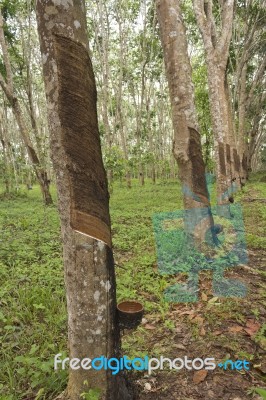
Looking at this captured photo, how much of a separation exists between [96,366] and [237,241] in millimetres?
4284

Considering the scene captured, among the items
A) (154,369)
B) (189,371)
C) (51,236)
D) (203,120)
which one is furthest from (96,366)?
(203,120)

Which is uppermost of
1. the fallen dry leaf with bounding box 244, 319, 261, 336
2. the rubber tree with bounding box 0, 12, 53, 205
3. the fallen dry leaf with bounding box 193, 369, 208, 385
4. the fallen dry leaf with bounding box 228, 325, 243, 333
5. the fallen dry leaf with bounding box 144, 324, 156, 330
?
the rubber tree with bounding box 0, 12, 53, 205

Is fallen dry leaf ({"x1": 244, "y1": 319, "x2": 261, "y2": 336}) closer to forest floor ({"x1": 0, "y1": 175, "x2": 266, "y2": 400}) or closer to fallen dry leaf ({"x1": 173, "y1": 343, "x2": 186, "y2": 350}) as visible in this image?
forest floor ({"x1": 0, "y1": 175, "x2": 266, "y2": 400})

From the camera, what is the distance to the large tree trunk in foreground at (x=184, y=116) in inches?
176

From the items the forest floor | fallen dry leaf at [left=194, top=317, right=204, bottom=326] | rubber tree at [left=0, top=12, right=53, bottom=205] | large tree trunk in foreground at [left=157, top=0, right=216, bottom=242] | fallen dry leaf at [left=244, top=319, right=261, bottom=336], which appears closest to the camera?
the forest floor

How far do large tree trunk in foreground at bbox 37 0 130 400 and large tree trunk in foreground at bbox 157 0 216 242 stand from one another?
2647 millimetres

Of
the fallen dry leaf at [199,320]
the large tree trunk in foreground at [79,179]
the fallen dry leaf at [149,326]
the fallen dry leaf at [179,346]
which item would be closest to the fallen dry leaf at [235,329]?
the fallen dry leaf at [199,320]

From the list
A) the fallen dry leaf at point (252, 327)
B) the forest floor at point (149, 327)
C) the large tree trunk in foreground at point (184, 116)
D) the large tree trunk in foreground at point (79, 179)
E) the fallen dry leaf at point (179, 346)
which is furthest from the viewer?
the large tree trunk in foreground at point (184, 116)

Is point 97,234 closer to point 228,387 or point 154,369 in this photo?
point 154,369

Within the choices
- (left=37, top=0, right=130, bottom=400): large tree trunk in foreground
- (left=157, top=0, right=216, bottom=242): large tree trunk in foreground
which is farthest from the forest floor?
(left=157, top=0, right=216, bottom=242): large tree trunk in foreground

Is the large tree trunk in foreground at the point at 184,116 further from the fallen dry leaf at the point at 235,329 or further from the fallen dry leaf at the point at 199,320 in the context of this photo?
the fallen dry leaf at the point at 235,329

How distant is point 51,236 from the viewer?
6.54 metres

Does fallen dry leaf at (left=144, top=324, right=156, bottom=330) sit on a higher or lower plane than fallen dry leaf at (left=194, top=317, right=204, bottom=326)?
lower

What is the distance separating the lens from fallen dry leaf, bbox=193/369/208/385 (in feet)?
8.26
